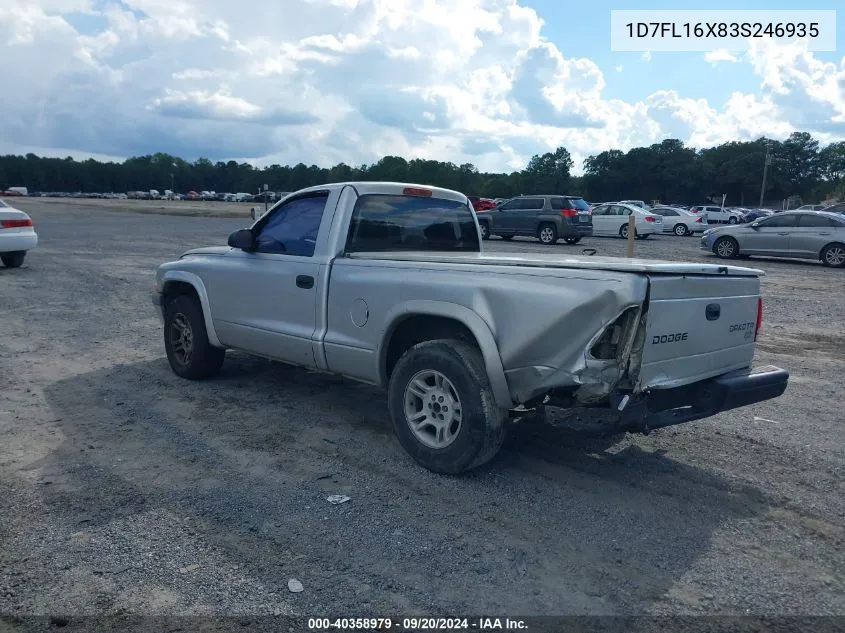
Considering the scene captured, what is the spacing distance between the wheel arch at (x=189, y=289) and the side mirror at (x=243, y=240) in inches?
27.0

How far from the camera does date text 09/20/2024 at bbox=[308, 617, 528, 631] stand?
2996 millimetres

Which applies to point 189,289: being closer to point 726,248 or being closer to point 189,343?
point 189,343

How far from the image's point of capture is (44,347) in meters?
8.19

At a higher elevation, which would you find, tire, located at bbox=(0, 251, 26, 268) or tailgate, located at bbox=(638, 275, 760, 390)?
tailgate, located at bbox=(638, 275, 760, 390)

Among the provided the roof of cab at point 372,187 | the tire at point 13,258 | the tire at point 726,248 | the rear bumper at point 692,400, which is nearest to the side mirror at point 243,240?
the roof of cab at point 372,187

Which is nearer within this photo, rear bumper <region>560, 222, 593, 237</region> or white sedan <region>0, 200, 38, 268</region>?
white sedan <region>0, 200, 38, 268</region>

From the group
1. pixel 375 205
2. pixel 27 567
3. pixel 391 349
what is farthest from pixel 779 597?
pixel 375 205

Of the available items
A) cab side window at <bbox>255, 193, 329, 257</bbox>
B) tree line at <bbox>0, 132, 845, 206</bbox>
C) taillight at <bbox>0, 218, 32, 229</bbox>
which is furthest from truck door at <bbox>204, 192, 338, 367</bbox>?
tree line at <bbox>0, 132, 845, 206</bbox>

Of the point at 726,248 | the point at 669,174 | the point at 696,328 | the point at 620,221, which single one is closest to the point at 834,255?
the point at 726,248

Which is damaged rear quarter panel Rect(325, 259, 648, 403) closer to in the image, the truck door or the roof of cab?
the truck door

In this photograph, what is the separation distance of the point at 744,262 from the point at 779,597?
19.8m

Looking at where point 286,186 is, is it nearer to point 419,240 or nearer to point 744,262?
point 744,262

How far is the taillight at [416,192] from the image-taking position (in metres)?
6.01

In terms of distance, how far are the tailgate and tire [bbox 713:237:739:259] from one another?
18.4 meters
